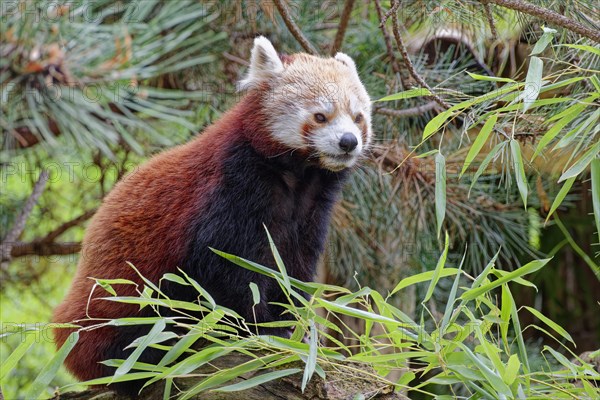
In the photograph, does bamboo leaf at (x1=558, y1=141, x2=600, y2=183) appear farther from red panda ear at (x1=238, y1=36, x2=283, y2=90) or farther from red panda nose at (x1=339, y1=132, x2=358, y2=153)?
red panda ear at (x1=238, y1=36, x2=283, y2=90)

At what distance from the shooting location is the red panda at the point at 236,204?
2680mm

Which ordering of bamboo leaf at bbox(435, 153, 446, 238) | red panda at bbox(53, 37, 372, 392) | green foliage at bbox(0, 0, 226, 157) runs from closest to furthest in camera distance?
bamboo leaf at bbox(435, 153, 446, 238)
red panda at bbox(53, 37, 372, 392)
green foliage at bbox(0, 0, 226, 157)

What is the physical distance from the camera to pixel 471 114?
Result: 238cm

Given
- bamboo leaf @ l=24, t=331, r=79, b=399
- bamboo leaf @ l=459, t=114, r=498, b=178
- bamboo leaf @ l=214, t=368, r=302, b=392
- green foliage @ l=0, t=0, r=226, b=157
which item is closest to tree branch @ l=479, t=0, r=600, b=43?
bamboo leaf @ l=459, t=114, r=498, b=178

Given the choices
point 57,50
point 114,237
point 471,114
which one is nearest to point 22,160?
point 57,50

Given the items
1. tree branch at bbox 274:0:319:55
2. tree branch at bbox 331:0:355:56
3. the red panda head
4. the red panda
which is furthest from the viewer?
tree branch at bbox 331:0:355:56

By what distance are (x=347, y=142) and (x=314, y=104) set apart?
0.79 feet

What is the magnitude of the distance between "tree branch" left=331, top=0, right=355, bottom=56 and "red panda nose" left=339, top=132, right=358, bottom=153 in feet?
3.02

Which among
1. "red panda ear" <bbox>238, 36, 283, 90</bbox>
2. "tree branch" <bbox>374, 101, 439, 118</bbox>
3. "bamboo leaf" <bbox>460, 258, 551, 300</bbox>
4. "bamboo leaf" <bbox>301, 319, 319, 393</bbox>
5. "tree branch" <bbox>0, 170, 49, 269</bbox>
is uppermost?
"red panda ear" <bbox>238, 36, 283, 90</bbox>

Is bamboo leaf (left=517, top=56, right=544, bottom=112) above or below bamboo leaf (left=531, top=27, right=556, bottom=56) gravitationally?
below

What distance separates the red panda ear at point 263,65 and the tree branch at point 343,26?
1.83ft

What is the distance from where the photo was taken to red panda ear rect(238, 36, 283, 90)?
9.96 feet

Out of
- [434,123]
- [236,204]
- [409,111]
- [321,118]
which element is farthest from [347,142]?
[409,111]

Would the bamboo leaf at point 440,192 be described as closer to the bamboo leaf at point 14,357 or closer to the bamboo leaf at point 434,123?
the bamboo leaf at point 434,123
